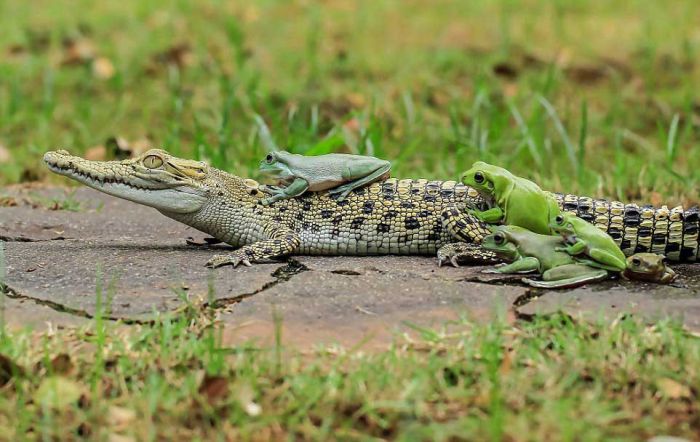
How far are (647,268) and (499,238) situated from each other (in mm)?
646

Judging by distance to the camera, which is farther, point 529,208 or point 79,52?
point 79,52

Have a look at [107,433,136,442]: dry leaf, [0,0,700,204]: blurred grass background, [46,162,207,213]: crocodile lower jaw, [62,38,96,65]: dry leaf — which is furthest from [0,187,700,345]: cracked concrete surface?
[62,38,96,65]: dry leaf

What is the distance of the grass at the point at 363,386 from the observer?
10.9ft

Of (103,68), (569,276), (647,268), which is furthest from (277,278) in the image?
(103,68)

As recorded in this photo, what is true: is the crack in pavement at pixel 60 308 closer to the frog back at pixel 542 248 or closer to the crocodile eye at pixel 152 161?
the crocodile eye at pixel 152 161

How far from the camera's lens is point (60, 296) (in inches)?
169

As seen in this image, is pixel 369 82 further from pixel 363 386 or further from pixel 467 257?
pixel 363 386

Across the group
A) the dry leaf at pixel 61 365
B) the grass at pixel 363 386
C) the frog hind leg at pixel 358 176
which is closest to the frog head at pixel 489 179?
the frog hind leg at pixel 358 176

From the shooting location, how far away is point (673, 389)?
3.46 meters

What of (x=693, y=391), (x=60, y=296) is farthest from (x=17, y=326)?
(x=693, y=391)

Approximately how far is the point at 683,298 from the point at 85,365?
94.5 inches

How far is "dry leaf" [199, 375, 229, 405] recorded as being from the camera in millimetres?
3453

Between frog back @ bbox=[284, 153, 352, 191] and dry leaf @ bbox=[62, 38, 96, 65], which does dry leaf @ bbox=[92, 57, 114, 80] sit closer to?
dry leaf @ bbox=[62, 38, 96, 65]

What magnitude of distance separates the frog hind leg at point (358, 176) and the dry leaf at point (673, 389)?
2138 mm
